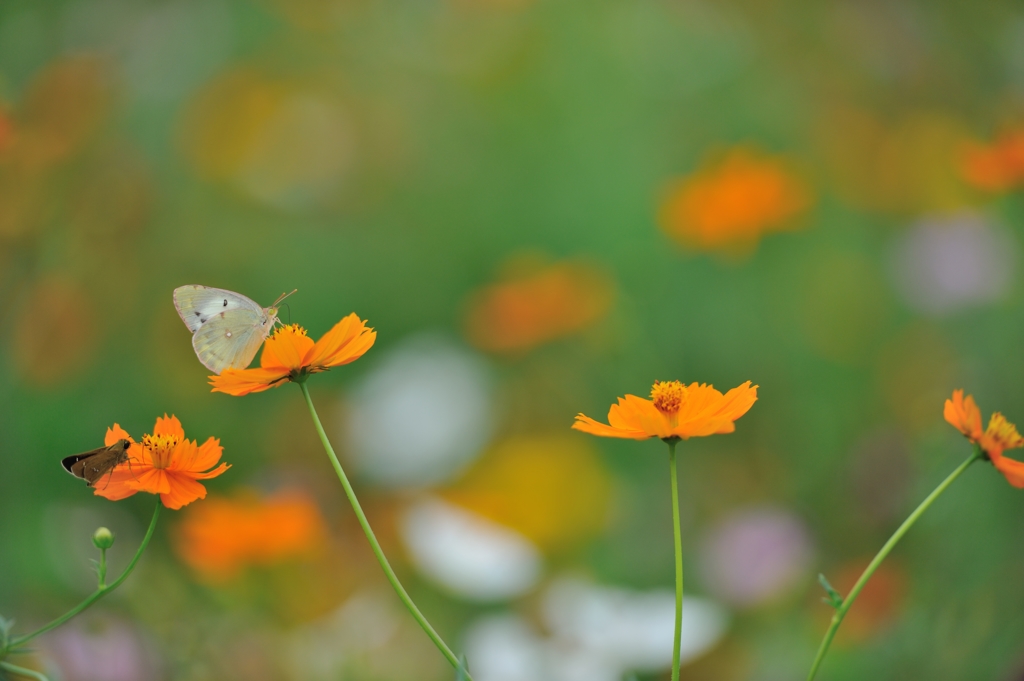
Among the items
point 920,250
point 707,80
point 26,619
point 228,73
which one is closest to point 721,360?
point 920,250

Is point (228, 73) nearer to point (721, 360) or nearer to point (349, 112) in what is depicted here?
point (349, 112)

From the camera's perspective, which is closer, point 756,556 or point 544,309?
point 756,556

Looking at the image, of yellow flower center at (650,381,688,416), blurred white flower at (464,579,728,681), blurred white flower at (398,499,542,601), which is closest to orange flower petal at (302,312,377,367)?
yellow flower center at (650,381,688,416)

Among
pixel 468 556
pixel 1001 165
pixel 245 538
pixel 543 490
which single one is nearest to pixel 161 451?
pixel 245 538

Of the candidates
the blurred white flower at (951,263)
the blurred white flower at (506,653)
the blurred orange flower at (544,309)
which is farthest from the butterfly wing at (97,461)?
the blurred white flower at (951,263)

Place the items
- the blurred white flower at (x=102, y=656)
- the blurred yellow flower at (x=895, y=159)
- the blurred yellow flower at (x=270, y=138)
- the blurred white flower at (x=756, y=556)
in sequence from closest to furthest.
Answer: the blurred white flower at (x=102, y=656), the blurred white flower at (x=756, y=556), the blurred yellow flower at (x=895, y=159), the blurred yellow flower at (x=270, y=138)

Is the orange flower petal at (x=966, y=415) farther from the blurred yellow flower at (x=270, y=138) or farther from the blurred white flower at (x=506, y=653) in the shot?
the blurred yellow flower at (x=270, y=138)

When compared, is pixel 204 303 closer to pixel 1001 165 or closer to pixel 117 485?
pixel 117 485
